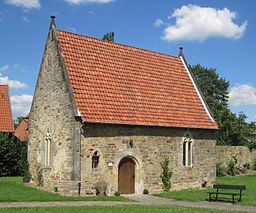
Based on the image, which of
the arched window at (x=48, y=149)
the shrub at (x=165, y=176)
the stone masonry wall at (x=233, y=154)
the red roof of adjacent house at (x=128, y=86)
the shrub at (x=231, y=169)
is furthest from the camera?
the stone masonry wall at (x=233, y=154)

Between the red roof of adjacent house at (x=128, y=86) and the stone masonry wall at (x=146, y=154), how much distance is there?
0.67 meters

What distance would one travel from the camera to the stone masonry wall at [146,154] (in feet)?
73.3

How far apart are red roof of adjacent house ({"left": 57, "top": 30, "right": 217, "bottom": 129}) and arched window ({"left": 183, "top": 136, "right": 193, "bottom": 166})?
1066mm

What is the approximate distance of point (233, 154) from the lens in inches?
1649

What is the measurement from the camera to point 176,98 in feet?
93.0

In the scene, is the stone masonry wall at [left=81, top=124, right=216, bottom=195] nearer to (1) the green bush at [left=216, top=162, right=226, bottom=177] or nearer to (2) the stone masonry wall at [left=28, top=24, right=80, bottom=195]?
(2) the stone masonry wall at [left=28, top=24, right=80, bottom=195]

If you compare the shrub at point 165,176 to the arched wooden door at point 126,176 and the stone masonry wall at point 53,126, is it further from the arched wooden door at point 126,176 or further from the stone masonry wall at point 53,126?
the stone masonry wall at point 53,126

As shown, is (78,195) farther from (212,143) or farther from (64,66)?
(212,143)

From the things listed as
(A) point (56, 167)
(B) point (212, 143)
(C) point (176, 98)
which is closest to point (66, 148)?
(A) point (56, 167)

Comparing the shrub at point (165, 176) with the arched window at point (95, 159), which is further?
the shrub at point (165, 176)

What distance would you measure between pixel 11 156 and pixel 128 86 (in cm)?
1328

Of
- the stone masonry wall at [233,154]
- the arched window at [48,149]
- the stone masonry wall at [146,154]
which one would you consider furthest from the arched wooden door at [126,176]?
the stone masonry wall at [233,154]

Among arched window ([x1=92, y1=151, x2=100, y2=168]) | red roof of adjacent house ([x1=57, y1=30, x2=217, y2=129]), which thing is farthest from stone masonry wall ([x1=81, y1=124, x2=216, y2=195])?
red roof of adjacent house ([x1=57, y1=30, x2=217, y2=129])

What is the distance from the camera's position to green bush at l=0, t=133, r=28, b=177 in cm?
3272
